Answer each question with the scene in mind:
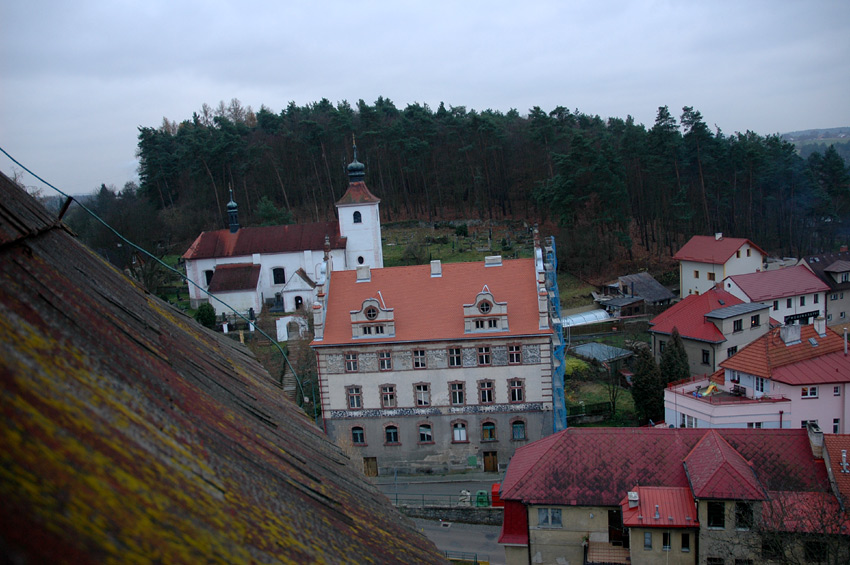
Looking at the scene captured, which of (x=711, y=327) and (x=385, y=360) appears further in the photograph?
(x=711, y=327)

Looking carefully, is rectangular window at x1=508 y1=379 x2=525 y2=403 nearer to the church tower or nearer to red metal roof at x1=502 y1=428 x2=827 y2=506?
red metal roof at x1=502 y1=428 x2=827 y2=506

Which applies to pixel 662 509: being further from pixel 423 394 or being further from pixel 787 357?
pixel 423 394

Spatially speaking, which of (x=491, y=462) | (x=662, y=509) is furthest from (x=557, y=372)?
(x=662, y=509)

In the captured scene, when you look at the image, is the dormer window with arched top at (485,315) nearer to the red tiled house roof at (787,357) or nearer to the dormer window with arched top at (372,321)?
the dormer window with arched top at (372,321)

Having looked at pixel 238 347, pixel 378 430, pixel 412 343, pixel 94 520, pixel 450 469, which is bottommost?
pixel 450 469

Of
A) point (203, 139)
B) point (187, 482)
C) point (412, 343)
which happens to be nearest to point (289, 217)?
point (203, 139)

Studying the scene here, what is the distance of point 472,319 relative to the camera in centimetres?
2795

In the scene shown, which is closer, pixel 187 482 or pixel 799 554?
pixel 187 482

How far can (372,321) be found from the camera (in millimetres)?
28406

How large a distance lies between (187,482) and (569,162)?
2188 inches

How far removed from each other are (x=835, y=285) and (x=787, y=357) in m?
23.8

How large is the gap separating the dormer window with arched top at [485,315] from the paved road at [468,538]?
7.73 meters

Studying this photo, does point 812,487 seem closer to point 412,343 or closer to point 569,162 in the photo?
point 412,343

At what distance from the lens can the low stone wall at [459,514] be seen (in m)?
24.4
